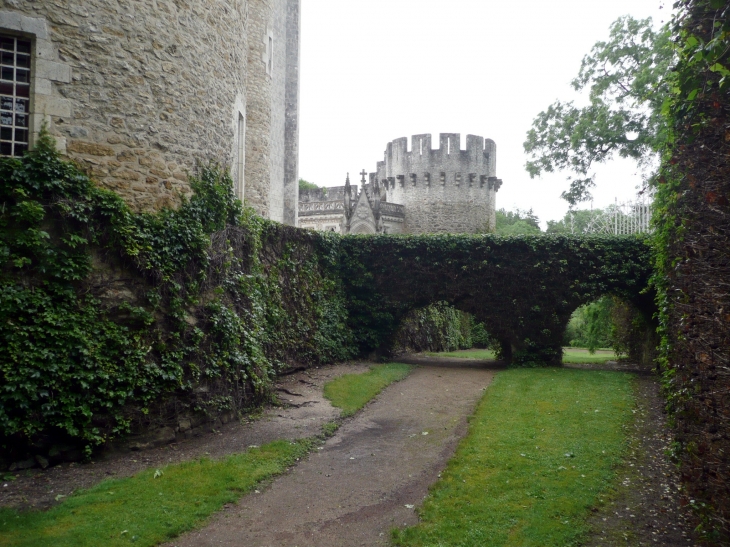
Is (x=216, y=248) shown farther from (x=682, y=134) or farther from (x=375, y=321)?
(x=375, y=321)

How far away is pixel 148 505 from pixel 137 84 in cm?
598

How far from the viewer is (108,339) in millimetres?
8445

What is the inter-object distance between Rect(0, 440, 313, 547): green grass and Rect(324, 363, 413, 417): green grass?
4.09m

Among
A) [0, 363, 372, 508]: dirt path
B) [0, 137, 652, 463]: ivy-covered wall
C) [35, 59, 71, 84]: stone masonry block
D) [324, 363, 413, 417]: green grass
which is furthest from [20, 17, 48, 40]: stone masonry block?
[324, 363, 413, 417]: green grass

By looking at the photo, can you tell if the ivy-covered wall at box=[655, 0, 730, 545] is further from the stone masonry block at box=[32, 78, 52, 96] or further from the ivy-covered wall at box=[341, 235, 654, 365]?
the ivy-covered wall at box=[341, 235, 654, 365]

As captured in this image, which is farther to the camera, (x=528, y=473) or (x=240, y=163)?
(x=240, y=163)

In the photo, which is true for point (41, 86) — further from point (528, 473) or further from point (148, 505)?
point (528, 473)

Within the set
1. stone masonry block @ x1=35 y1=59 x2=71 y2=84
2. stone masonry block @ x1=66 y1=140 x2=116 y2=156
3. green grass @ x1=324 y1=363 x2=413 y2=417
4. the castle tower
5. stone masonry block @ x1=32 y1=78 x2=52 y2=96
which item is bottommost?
green grass @ x1=324 y1=363 x2=413 y2=417

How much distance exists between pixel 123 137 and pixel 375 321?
12.7 meters

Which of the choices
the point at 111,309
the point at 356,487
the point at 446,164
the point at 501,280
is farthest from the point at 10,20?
the point at 446,164

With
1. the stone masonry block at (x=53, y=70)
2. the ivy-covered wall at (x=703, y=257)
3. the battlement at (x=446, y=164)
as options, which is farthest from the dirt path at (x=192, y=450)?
the battlement at (x=446, y=164)

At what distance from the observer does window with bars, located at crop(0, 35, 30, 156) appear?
26.4 ft

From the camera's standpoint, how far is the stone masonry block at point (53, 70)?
26.5 ft

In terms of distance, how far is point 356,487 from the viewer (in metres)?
7.96
